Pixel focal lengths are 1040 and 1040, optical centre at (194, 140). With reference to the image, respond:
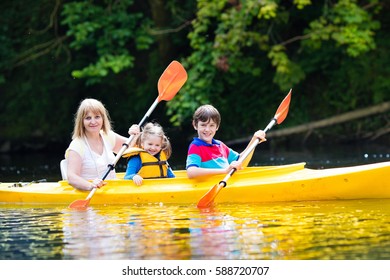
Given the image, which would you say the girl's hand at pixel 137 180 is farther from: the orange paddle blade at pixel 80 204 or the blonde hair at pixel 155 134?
the orange paddle blade at pixel 80 204

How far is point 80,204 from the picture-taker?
8.81 m

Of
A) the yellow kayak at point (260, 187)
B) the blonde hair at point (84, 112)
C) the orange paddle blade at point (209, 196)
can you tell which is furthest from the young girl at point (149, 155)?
the orange paddle blade at point (209, 196)

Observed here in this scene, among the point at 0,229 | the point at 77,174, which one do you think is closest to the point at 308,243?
the point at 0,229

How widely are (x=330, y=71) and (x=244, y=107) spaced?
62.9 inches

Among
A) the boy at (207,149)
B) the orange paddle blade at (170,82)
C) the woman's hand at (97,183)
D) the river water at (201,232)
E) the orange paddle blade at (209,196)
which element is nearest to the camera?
the river water at (201,232)

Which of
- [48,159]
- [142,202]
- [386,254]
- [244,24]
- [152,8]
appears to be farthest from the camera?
[152,8]

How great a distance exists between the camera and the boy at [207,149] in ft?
28.3

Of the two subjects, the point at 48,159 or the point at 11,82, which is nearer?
the point at 48,159

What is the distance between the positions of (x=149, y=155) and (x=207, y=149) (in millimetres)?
518

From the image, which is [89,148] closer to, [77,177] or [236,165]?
[77,177]

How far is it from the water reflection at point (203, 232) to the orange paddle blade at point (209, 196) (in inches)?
3.9

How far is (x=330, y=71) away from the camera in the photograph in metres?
17.0

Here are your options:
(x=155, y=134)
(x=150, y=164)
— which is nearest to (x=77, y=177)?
(x=150, y=164)

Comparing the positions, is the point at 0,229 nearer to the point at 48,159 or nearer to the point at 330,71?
the point at 48,159
